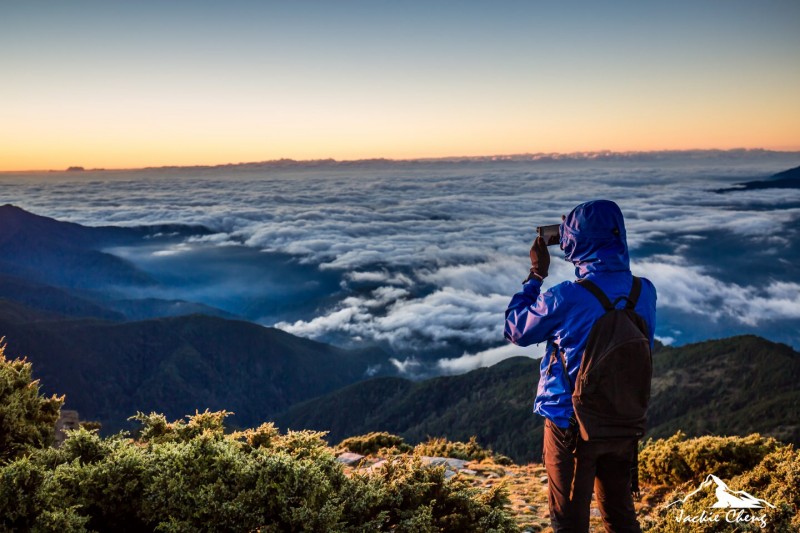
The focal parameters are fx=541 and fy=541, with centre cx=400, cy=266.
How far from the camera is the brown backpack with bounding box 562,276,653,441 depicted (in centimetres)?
335

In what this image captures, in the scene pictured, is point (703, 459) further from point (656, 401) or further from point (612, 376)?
point (656, 401)

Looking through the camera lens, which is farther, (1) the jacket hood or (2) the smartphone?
(2) the smartphone

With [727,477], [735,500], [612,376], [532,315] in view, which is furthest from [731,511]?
[532,315]

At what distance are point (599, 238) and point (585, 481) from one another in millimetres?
1609

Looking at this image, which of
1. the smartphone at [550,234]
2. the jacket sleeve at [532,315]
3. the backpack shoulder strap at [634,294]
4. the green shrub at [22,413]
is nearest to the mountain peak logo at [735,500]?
the backpack shoulder strap at [634,294]

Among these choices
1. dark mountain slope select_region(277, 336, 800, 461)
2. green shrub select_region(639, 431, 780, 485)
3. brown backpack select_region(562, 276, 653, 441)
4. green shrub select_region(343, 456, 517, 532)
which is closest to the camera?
brown backpack select_region(562, 276, 653, 441)

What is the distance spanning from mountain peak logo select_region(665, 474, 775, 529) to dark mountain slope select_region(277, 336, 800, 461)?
4818 centimetres

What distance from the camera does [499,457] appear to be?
9820 mm

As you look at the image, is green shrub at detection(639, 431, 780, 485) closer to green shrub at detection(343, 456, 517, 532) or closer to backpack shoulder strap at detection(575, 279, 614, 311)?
green shrub at detection(343, 456, 517, 532)

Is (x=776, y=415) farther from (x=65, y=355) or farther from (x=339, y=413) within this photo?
(x=65, y=355)

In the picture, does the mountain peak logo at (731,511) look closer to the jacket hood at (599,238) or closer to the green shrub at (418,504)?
the green shrub at (418,504)

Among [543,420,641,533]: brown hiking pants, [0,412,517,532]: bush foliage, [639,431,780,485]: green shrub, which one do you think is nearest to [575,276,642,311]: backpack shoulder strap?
[543,420,641,533]: brown hiking pants

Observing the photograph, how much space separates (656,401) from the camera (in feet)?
320

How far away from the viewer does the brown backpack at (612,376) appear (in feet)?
11.0
